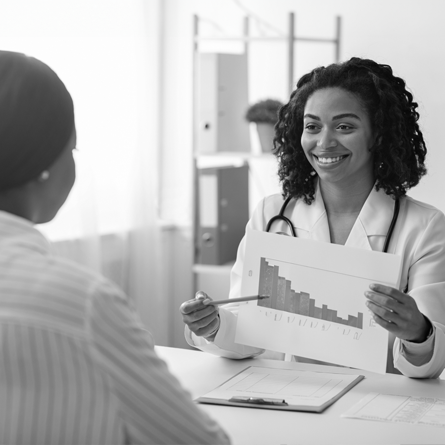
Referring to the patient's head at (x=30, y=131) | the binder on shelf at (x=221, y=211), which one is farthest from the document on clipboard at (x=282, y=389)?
the binder on shelf at (x=221, y=211)

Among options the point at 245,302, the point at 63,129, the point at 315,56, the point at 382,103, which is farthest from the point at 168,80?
the point at 63,129

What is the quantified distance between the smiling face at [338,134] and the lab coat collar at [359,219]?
86 mm

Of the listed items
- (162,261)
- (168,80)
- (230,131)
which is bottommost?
(162,261)

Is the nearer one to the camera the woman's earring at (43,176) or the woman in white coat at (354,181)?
the woman's earring at (43,176)

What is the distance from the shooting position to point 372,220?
176 cm

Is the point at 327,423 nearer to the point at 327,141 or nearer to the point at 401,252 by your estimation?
the point at 401,252

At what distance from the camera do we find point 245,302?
1565mm

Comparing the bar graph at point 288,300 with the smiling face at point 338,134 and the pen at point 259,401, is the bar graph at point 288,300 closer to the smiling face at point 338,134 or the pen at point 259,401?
the pen at point 259,401

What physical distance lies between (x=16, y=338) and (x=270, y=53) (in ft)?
9.12

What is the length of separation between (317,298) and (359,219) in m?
0.37

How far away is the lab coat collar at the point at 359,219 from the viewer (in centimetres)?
174

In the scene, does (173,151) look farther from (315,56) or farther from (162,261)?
(315,56)

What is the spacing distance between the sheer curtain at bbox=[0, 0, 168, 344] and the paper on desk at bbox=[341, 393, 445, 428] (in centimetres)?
161

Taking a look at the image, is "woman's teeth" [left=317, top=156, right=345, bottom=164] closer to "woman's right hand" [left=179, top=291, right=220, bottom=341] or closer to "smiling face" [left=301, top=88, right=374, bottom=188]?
"smiling face" [left=301, top=88, right=374, bottom=188]
